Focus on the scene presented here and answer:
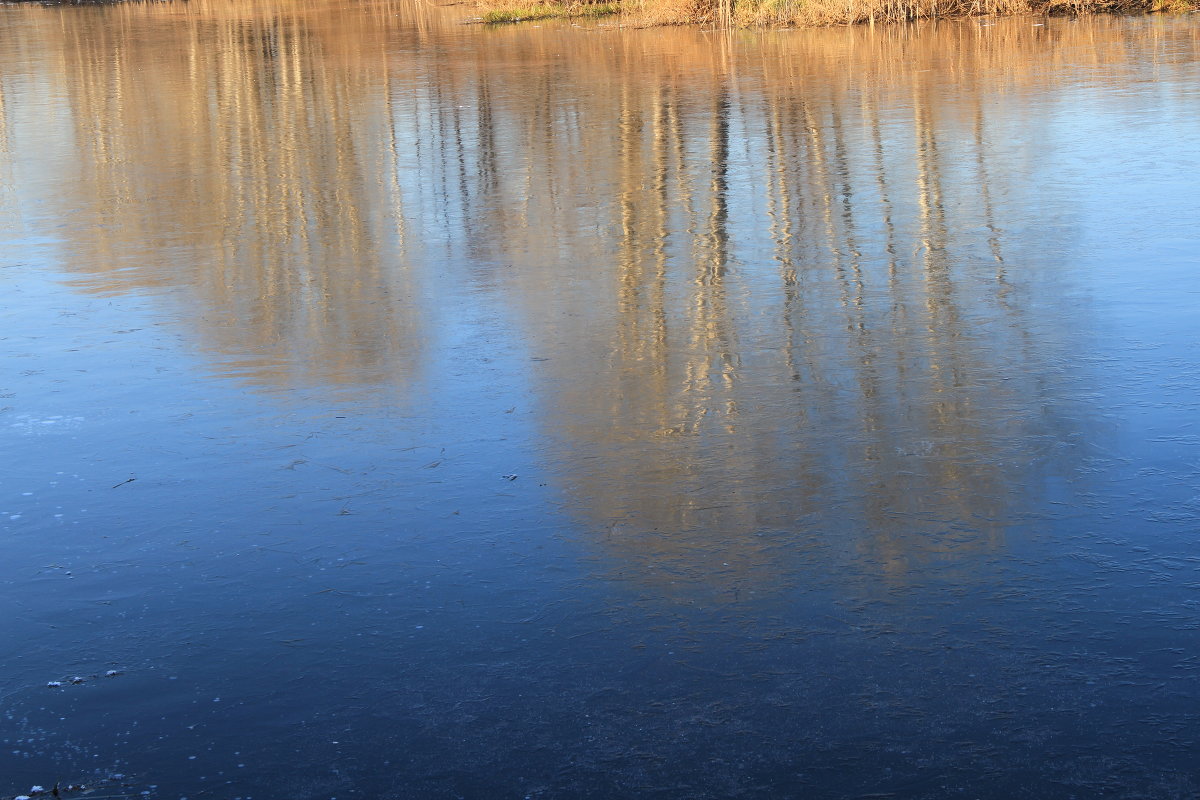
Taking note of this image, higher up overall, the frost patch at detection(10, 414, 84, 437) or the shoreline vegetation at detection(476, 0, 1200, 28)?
the shoreline vegetation at detection(476, 0, 1200, 28)

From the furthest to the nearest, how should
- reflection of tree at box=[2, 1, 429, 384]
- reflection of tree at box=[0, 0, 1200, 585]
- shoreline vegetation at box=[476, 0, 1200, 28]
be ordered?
1. shoreline vegetation at box=[476, 0, 1200, 28]
2. reflection of tree at box=[2, 1, 429, 384]
3. reflection of tree at box=[0, 0, 1200, 585]

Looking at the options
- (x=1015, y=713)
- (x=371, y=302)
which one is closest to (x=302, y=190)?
(x=371, y=302)

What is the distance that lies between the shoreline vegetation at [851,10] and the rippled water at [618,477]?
13.9 meters

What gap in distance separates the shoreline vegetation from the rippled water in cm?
1391

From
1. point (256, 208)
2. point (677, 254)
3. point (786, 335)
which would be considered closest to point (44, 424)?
point (786, 335)

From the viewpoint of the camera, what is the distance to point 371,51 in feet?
89.4

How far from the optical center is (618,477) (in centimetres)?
540

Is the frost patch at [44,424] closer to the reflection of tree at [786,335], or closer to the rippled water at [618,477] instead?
the rippled water at [618,477]

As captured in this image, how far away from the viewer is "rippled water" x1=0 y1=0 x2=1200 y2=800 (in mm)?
3699

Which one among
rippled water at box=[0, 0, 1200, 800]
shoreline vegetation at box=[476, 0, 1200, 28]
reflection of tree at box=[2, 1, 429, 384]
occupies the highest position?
shoreline vegetation at box=[476, 0, 1200, 28]

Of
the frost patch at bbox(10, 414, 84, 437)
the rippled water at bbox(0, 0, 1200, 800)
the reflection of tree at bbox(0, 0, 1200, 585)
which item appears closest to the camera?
the rippled water at bbox(0, 0, 1200, 800)

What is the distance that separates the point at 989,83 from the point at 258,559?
→ 13.5 m

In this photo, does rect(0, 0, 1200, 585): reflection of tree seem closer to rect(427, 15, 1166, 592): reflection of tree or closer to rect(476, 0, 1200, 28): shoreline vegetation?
rect(427, 15, 1166, 592): reflection of tree

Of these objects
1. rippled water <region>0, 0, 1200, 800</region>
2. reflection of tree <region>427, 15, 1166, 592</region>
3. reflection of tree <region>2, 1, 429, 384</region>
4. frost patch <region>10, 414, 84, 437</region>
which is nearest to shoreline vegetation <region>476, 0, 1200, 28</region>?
reflection of tree <region>2, 1, 429, 384</region>
